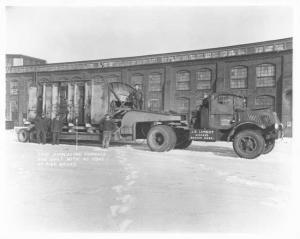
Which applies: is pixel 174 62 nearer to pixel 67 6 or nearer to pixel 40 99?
pixel 40 99

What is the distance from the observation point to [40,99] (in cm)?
1183

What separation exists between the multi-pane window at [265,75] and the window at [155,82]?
316 inches

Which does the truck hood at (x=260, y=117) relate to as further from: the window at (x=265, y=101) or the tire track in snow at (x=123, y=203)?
the window at (x=265, y=101)

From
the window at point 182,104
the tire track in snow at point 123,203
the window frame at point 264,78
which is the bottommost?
the tire track in snow at point 123,203

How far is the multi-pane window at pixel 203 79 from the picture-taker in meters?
22.9

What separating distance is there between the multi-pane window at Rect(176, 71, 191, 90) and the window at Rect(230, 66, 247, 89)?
3417 mm

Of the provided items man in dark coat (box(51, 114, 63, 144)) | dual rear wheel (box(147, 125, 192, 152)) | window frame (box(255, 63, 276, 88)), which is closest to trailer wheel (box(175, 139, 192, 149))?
dual rear wheel (box(147, 125, 192, 152))

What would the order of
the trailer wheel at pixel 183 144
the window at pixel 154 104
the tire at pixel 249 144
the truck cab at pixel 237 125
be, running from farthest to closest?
the window at pixel 154 104
the trailer wheel at pixel 183 144
the truck cab at pixel 237 125
the tire at pixel 249 144

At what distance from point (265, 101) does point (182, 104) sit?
6.54 metres

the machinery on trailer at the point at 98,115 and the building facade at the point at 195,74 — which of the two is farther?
the building facade at the point at 195,74

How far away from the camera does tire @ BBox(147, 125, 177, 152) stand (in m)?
9.57

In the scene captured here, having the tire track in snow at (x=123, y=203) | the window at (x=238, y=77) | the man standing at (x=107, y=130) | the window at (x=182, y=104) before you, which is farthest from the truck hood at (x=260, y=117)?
the window at (x=182, y=104)

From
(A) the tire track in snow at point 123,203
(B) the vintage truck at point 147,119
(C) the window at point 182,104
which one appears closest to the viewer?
(A) the tire track in snow at point 123,203

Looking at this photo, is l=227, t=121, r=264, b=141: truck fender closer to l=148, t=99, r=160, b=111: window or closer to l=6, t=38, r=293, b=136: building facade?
l=6, t=38, r=293, b=136: building facade
